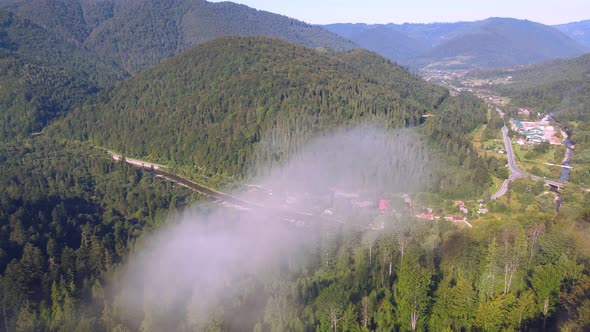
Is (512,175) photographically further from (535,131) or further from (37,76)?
(37,76)

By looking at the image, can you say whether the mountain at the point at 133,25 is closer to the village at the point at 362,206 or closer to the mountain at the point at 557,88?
the mountain at the point at 557,88

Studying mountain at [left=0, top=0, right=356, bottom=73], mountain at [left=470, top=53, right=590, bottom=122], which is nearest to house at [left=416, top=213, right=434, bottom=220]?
mountain at [left=470, top=53, right=590, bottom=122]

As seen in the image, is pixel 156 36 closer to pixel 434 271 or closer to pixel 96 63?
pixel 96 63

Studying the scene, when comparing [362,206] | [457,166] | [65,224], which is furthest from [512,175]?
[65,224]

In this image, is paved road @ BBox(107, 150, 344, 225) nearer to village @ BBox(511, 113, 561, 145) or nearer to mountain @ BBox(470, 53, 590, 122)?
village @ BBox(511, 113, 561, 145)

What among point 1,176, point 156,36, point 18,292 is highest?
point 156,36

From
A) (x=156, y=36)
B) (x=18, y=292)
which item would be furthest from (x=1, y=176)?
(x=156, y=36)
